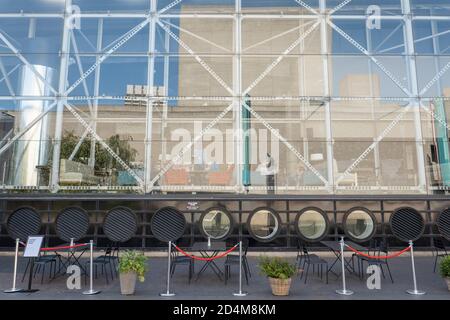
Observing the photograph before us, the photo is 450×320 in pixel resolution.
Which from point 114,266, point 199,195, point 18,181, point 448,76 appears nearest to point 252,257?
point 199,195

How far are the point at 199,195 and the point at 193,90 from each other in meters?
3.42

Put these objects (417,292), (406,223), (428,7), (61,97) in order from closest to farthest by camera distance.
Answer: (417,292), (406,223), (61,97), (428,7)

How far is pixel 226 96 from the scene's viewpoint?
34.5 ft

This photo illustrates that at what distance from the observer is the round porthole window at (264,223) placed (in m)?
9.26

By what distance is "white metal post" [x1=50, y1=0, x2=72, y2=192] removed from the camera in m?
9.90

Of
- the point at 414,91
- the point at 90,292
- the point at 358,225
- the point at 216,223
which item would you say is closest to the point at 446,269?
the point at 358,225

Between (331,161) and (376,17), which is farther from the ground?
(376,17)

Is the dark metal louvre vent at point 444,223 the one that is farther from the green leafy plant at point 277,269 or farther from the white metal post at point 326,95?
the green leafy plant at point 277,269

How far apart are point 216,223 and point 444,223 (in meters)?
5.75

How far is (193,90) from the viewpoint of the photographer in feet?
35.4

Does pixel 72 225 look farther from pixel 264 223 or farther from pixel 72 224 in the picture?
pixel 264 223

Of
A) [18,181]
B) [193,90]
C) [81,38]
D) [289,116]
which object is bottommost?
[18,181]
